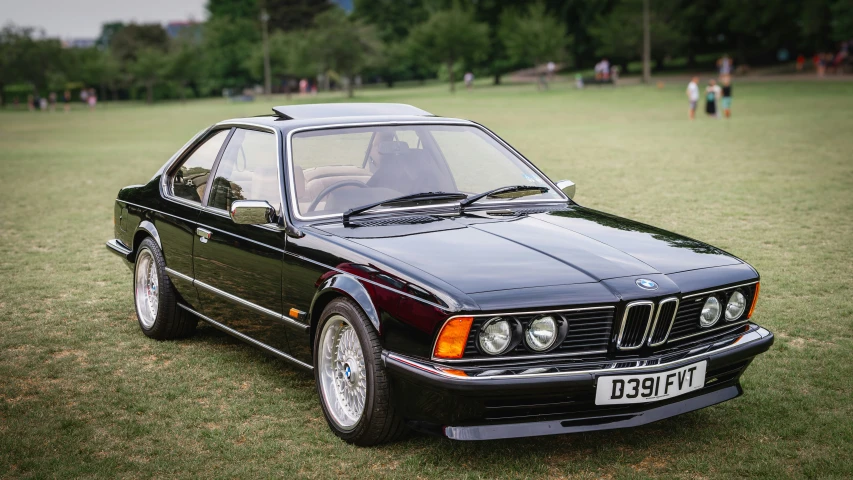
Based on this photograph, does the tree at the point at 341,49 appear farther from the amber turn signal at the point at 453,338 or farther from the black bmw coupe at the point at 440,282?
the amber turn signal at the point at 453,338

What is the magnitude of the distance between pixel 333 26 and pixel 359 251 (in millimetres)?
71265

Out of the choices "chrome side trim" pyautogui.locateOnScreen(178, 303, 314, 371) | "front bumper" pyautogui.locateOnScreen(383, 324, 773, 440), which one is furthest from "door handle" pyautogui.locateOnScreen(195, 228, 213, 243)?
"front bumper" pyautogui.locateOnScreen(383, 324, 773, 440)

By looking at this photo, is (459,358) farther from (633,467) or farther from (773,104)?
(773,104)

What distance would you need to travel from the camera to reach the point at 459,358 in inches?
152

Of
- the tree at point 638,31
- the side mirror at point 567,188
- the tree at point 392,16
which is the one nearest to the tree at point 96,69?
the tree at point 392,16

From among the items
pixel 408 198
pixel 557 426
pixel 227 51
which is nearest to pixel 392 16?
pixel 227 51

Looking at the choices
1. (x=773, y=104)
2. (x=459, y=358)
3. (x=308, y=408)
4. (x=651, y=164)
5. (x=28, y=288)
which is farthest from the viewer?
(x=773, y=104)

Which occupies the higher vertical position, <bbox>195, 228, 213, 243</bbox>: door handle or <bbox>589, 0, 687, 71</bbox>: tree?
<bbox>589, 0, 687, 71</bbox>: tree

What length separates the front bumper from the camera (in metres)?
3.78

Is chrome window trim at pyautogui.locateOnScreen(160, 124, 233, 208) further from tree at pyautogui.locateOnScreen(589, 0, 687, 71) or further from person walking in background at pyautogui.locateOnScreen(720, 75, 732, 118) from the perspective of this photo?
tree at pyautogui.locateOnScreen(589, 0, 687, 71)

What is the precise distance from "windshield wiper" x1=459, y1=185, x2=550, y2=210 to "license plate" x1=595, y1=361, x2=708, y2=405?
1581mm

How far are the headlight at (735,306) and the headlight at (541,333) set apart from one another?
40.6 inches

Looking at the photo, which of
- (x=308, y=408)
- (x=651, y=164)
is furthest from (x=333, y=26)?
(x=308, y=408)

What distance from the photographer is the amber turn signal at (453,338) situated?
379 centimetres
